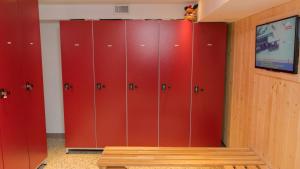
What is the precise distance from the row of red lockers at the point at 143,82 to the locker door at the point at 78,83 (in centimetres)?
1

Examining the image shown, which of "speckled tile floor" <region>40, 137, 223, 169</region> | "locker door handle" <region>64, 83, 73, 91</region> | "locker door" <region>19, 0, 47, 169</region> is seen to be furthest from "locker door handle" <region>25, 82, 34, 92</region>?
"speckled tile floor" <region>40, 137, 223, 169</region>

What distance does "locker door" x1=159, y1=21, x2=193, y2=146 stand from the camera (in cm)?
330

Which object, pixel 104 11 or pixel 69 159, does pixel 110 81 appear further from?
pixel 69 159

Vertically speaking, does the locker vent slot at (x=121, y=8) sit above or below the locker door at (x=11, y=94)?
above

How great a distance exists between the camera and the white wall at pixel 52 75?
12.6 ft

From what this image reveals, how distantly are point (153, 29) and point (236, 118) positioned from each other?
160cm

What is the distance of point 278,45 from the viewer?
1.97m

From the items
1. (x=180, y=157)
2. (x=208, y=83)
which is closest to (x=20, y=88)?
(x=180, y=157)

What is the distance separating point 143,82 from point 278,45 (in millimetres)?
1841

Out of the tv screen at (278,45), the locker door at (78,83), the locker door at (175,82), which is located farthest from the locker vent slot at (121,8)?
the tv screen at (278,45)

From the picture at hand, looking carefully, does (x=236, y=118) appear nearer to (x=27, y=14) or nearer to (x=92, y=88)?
(x=92, y=88)

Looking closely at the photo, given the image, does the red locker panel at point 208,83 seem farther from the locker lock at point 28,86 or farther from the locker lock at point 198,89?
the locker lock at point 28,86

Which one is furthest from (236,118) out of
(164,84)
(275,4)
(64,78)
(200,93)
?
(64,78)

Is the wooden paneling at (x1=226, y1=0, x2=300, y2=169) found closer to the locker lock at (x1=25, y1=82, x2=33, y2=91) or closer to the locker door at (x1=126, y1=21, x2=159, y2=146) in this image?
the locker door at (x1=126, y1=21, x2=159, y2=146)
